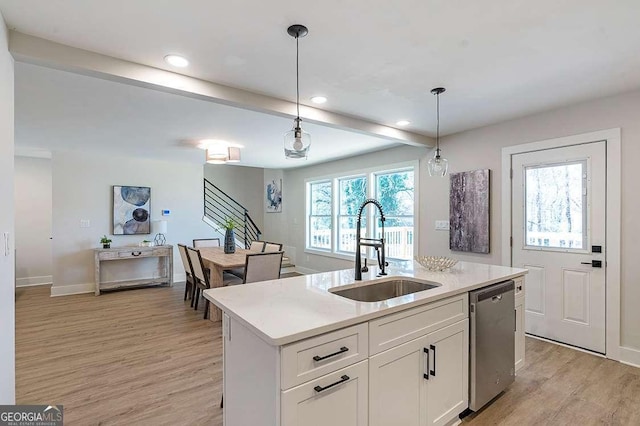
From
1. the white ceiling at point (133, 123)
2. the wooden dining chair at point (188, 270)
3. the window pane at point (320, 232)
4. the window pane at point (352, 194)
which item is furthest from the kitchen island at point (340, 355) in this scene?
the window pane at point (320, 232)

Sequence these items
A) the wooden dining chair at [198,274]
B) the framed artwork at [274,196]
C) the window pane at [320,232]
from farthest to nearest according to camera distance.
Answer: the framed artwork at [274,196]
the window pane at [320,232]
the wooden dining chair at [198,274]

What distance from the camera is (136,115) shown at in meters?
3.45

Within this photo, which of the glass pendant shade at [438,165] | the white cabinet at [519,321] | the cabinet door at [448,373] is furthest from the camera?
the glass pendant shade at [438,165]

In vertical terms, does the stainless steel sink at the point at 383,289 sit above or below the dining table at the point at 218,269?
above

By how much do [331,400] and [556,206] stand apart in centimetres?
320

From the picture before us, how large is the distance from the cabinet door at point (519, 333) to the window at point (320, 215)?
426 cm

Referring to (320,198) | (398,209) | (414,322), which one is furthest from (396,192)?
(414,322)

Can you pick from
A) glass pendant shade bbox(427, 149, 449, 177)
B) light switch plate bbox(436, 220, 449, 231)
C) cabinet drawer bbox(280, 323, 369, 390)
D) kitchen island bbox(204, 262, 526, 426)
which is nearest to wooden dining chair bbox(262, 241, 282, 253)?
light switch plate bbox(436, 220, 449, 231)

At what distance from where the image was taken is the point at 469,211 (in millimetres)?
4023

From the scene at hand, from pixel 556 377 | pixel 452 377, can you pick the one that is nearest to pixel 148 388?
pixel 452 377

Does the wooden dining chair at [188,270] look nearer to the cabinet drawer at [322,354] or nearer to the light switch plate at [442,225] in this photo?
the light switch plate at [442,225]

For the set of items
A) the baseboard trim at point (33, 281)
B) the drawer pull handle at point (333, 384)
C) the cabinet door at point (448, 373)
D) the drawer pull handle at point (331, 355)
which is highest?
the drawer pull handle at point (331, 355)

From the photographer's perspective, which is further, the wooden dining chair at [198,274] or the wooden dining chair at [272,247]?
the wooden dining chair at [272,247]

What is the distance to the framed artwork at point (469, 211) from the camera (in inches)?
152
